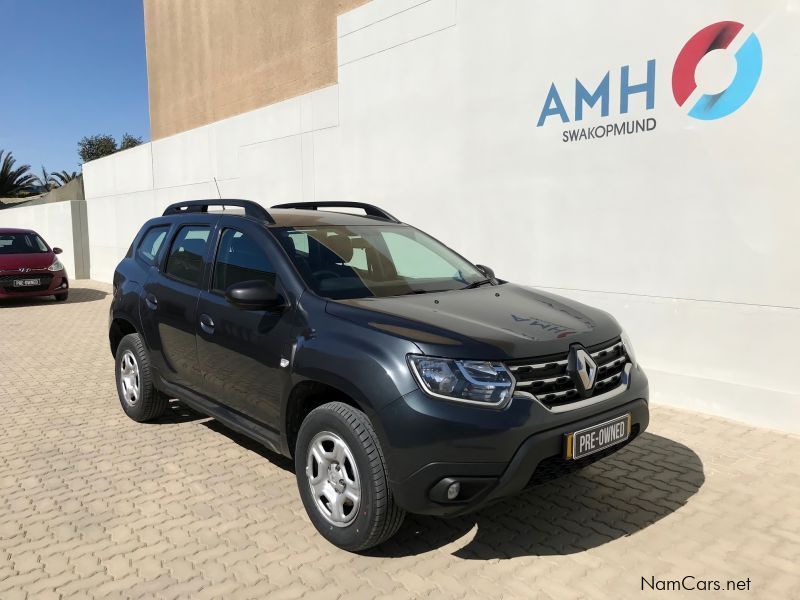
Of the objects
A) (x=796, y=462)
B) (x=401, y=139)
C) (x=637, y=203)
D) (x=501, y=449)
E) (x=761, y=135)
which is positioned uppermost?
(x=401, y=139)

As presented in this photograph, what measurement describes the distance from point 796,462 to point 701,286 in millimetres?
1660

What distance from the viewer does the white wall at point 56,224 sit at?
19.7m

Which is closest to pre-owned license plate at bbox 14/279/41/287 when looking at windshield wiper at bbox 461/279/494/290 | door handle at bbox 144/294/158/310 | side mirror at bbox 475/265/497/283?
door handle at bbox 144/294/158/310

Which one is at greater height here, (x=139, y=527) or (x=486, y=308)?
(x=486, y=308)

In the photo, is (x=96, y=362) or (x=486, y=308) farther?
(x=96, y=362)

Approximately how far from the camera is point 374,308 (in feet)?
10.8

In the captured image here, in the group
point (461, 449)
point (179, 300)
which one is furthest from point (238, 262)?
point (461, 449)

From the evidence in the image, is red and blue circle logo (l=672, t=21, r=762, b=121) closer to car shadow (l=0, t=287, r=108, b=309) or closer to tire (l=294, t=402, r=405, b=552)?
tire (l=294, t=402, r=405, b=552)

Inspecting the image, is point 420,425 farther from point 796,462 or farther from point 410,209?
point 410,209

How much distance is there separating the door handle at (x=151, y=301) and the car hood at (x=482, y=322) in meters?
2.07

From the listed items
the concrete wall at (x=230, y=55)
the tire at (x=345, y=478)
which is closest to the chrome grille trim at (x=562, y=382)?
the tire at (x=345, y=478)

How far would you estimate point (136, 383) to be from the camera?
5309mm

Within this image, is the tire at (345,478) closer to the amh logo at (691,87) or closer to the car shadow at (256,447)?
the car shadow at (256,447)

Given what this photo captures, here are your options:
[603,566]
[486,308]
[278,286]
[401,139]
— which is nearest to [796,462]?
[603,566]
